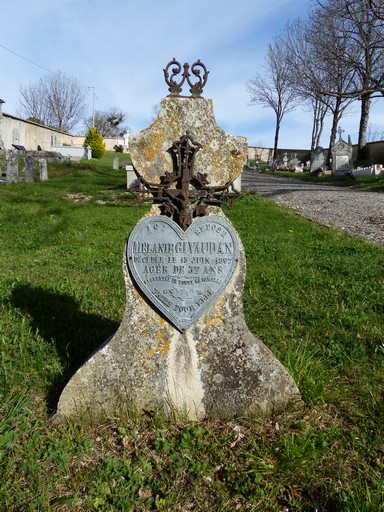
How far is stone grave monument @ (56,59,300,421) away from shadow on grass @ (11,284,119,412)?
1.76 feet

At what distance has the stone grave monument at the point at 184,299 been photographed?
8.95ft

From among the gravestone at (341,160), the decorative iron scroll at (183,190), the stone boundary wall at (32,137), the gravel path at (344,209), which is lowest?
the gravel path at (344,209)

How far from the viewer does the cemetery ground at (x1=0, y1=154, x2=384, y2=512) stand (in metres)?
2.16

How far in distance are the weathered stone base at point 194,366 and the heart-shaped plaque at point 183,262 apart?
7 centimetres

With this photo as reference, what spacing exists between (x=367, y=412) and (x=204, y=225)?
1.60m

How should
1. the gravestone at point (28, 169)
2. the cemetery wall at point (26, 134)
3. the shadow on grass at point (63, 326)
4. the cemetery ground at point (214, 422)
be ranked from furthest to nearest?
1. the cemetery wall at point (26, 134)
2. the gravestone at point (28, 169)
3. the shadow on grass at point (63, 326)
4. the cemetery ground at point (214, 422)

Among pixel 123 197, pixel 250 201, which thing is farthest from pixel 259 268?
pixel 123 197

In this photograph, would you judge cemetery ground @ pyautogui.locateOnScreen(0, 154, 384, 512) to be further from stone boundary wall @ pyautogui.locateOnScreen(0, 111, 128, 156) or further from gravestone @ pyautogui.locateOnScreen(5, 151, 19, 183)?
stone boundary wall @ pyautogui.locateOnScreen(0, 111, 128, 156)

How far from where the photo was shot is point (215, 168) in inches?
110

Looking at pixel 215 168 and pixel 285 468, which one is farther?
pixel 215 168

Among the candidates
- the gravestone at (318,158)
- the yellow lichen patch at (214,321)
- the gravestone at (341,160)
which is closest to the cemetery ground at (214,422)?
the yellow lichen patch at (214,321)

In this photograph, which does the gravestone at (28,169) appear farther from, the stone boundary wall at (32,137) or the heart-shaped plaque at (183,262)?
the heart-shaped plaque at (183,262)

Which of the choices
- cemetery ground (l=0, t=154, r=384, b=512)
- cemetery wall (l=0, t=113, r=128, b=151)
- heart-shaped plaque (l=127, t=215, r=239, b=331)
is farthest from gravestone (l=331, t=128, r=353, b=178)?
heart-shaped plaque (l=127, t=215, r=239, b=331)

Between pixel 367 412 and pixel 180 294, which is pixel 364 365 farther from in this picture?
pixel 180 294
